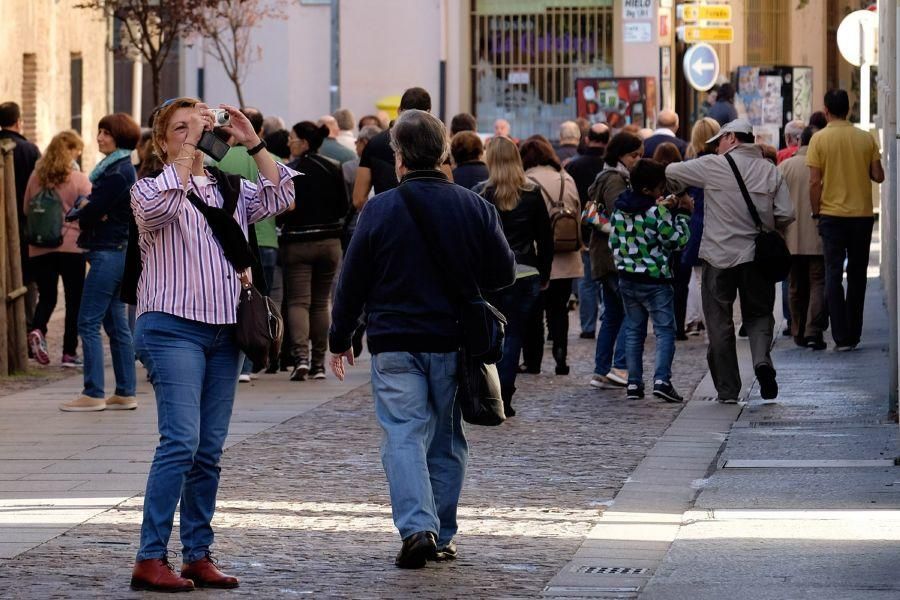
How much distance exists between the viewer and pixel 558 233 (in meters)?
14.0

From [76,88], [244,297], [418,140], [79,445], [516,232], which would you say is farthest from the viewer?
[76,88]

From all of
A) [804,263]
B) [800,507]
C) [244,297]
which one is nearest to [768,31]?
[804,263]

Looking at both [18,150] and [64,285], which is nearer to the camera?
[64,285]

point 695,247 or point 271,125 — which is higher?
point 271,125

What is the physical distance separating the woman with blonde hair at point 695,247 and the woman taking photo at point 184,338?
7.21 m

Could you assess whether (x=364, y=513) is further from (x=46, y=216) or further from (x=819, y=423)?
(x=46, y=216)

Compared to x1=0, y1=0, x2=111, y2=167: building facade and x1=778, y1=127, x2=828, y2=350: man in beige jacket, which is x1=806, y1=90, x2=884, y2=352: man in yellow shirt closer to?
x1=778, y1=127, x2=828, y2=350: man in beige jacket

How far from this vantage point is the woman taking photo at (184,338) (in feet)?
22.5

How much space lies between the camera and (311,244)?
1367cm

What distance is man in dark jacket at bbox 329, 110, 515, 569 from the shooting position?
7.22 m

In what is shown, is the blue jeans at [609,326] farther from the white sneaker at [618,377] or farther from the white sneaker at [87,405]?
the white sneaker at [87,405]

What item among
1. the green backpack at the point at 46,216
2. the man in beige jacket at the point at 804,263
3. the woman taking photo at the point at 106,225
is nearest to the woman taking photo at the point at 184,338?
the woman taking photo at the point at 106,225

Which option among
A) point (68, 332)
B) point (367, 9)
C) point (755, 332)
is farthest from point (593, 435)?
point (367, 9)

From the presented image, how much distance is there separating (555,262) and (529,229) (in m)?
1.96
